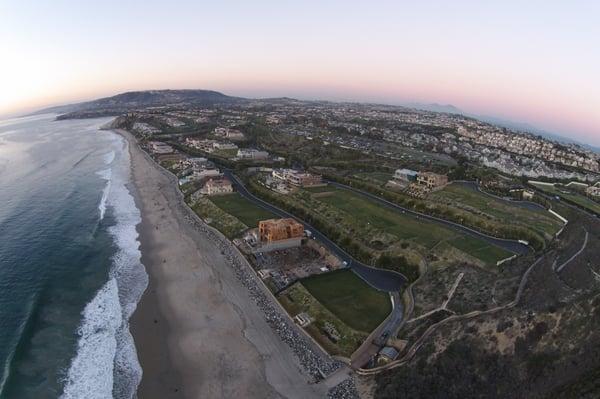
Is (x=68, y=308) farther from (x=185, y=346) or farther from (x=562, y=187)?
(x=562, y=187)

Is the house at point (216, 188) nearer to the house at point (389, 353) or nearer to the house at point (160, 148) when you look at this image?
the house at point (160, 148)

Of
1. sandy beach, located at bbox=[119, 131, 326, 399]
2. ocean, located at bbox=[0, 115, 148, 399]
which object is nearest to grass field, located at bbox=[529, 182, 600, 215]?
sandy beach, located at bbox=[119, 131, 326, 399]

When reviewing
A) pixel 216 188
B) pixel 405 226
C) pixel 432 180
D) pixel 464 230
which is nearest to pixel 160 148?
pixel 216 188

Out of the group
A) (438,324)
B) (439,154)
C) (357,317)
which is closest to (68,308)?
(357,317)

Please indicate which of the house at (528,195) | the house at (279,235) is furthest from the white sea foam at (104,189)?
the house at (528,195)

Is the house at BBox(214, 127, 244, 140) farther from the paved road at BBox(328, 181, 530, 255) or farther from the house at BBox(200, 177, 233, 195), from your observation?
the paved road at BBox(328, 181, 530, 255)
